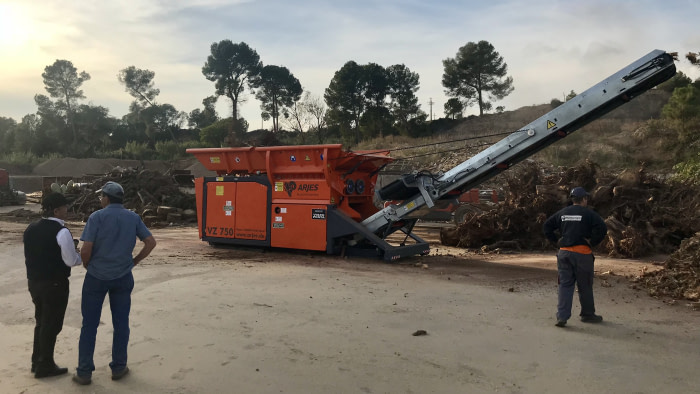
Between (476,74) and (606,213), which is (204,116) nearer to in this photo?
(476,74)

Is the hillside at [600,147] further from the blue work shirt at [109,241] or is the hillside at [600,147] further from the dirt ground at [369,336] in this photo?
the blue work shirt at [109,241]

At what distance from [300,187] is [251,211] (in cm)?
141

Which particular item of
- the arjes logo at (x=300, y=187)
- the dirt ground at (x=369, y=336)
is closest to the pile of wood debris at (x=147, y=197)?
the arjes logo at (x=300, y=187)

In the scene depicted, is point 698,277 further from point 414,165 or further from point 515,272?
point 414,165

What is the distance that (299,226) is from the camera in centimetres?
1108

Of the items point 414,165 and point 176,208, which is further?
point 414,165

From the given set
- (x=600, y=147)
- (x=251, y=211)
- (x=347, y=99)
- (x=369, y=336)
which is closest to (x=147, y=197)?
(x=251, y=211)

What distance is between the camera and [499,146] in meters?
9.73

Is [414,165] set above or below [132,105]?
below

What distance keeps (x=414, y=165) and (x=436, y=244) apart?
804 inches

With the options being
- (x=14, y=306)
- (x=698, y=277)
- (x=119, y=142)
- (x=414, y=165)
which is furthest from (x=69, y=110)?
(x=698, y=277)

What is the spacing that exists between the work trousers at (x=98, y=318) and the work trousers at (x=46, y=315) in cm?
24

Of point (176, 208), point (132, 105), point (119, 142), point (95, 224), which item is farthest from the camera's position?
point (132, 105)

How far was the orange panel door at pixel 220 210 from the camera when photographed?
39.2 ft
